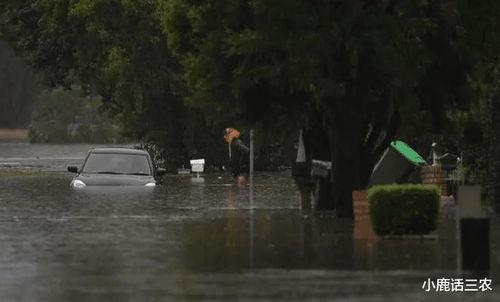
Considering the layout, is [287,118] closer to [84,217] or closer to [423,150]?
[84,217]

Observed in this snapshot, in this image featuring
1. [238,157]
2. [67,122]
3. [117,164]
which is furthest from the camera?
[67,122]

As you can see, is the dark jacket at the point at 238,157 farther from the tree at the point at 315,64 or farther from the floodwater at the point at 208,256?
the tree at the point at 315,64

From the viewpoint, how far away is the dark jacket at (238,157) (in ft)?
157

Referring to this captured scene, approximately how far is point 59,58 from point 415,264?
38424mm

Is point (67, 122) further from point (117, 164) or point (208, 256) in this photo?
point (208, 256)

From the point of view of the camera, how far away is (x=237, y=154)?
1933 inches

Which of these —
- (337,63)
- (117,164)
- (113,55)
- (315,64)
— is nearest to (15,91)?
(113,55)

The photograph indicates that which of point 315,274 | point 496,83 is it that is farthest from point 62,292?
point 496,83

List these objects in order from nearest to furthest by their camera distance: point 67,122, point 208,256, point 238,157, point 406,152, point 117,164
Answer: point 208,256, point 406,152, point 117,164, point 238,157, point 67,122

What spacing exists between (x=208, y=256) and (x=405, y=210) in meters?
3.70

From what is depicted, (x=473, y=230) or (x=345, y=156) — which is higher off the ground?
(x=345, y=156)

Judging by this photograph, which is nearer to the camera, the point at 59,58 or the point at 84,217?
the point at 84,217

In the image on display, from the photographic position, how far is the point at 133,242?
20.7 meters

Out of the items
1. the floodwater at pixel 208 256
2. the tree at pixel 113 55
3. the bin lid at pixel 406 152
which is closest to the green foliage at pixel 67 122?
the tree at pixel 113 55
